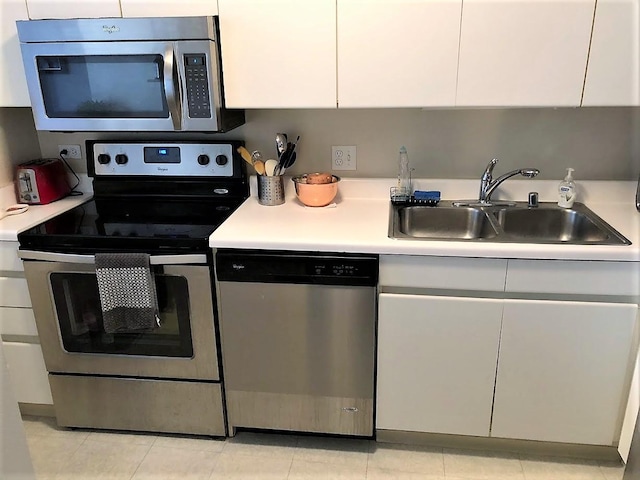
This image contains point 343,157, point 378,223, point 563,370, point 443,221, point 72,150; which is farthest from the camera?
point 72,150

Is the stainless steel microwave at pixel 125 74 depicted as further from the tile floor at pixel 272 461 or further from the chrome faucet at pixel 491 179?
the tile floor at pixel 272 461

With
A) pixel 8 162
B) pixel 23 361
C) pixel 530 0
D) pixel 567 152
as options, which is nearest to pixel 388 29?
pixel 530 0

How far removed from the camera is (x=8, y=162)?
222 centimetres

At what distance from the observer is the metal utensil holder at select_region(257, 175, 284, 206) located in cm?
209

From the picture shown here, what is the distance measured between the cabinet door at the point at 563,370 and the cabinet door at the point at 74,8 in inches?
67.6

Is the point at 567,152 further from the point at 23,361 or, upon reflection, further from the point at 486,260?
the point at 23,361

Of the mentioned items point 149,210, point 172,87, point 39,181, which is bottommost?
point 149,210

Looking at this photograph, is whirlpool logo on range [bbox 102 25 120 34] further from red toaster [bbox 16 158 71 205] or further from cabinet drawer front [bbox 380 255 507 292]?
cabinet drawer front [bbox 380 255 507 292]

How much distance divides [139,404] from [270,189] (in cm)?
99

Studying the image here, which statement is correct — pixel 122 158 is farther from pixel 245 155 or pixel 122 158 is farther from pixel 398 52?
pixel 398 52

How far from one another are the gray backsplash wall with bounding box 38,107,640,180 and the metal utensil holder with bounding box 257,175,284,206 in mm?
201

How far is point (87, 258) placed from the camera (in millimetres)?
1812

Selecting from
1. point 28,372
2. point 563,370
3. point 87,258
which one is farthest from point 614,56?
point 28,372

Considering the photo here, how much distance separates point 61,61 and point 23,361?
1.17 m
